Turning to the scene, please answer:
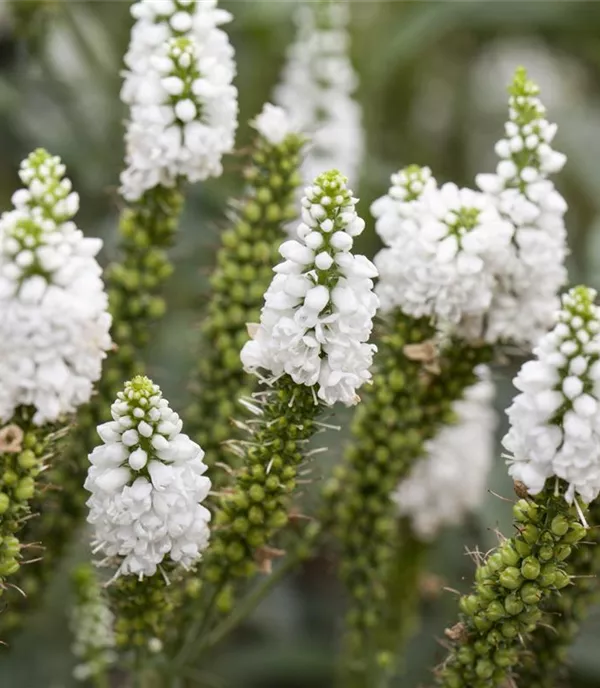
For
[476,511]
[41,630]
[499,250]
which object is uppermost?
[499,250]

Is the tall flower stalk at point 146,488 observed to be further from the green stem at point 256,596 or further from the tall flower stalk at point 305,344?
→ the green stem at point 256,596

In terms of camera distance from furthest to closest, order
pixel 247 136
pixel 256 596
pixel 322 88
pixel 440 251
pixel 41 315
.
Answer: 1. pixel 247 136
2. pixel 322 88
3. pixel 256 596
4. pixel 440 251
5. pixel 41 315

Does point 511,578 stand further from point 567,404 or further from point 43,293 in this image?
point 43,293

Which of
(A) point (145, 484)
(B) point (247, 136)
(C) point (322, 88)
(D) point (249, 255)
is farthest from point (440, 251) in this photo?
(B) point (247, 136)

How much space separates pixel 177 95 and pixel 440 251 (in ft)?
0.81

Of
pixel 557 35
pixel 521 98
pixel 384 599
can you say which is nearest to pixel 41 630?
pixel 384 599

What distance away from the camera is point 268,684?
62.1 inches

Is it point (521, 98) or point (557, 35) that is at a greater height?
point (557, 35)

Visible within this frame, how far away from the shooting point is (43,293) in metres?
0.71

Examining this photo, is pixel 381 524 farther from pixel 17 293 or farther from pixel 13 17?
pixel 13 17

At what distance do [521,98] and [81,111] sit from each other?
2.88 ft

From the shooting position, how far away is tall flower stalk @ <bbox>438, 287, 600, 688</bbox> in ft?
2.38

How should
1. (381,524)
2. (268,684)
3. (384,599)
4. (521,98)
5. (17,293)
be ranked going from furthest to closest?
(268,684) → (384,599) → (381,524) → (521,98) → (17,293)

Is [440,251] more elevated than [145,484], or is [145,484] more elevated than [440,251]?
[440,251]
